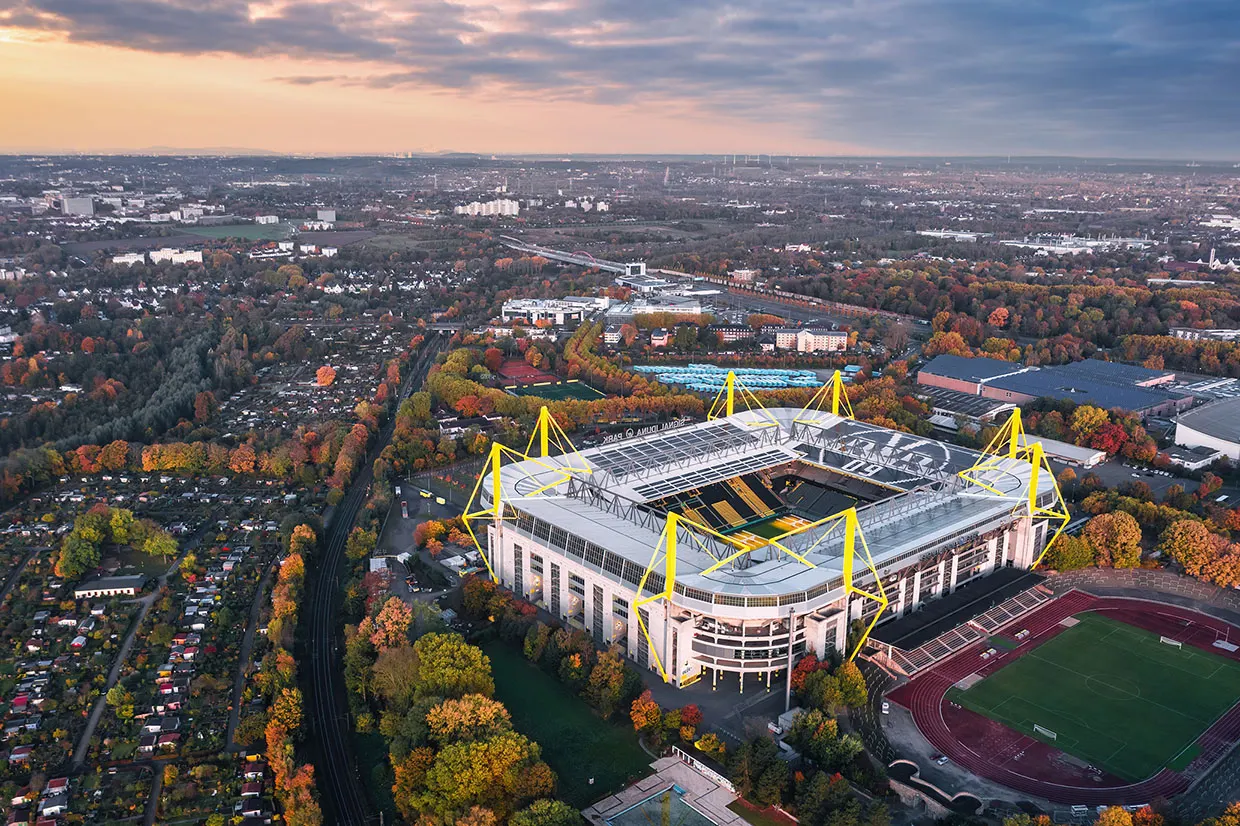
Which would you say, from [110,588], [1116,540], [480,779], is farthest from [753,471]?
[110,588]

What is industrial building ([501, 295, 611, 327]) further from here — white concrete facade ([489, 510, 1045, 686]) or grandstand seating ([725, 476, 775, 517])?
white concrete facade ([489, 510, 1045, 686])

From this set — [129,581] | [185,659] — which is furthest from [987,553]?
[129,581]

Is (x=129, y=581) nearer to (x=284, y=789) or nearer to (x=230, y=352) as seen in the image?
(x=284, y=789)

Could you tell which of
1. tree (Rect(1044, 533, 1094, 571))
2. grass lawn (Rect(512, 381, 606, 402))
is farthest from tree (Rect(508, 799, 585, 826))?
grass lawn (Rect(512, 381, 606, 402))

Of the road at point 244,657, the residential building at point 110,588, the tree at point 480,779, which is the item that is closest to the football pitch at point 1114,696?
the tree at point 480,779

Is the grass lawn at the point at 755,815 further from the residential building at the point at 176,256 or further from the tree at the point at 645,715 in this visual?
the residential building at the point at 176,256

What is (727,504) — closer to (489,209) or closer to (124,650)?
(124,650)
